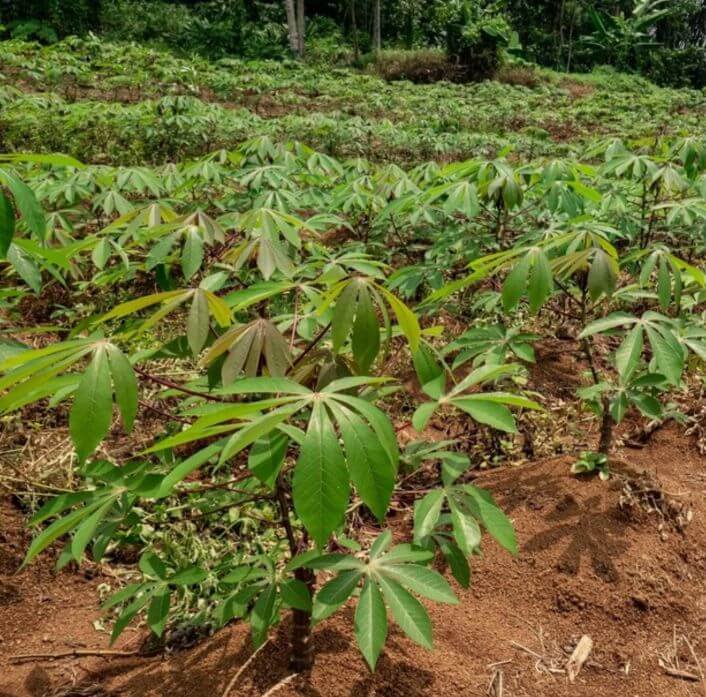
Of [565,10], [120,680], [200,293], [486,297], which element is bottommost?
[120,680]

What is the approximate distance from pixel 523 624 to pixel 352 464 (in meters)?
0.78

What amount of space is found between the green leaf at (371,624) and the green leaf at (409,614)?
0.02 metres

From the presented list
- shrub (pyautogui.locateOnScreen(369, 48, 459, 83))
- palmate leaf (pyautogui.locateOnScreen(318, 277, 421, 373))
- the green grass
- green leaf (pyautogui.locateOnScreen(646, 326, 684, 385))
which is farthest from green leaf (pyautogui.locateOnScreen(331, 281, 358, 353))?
shrub (pyautogui.locateOnScreen(369, 48, 459, 83))

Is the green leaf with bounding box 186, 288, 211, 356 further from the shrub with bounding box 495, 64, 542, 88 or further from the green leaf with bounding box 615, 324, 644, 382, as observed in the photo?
the shrub with bounding box 495, 64, 542, 88

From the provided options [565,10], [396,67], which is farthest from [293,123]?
[565,10]

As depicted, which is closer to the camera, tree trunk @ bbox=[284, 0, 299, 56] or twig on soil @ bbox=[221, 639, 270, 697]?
twig on soil @ bbox=[221, 639, 270, 697]

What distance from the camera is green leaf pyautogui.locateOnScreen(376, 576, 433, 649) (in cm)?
77

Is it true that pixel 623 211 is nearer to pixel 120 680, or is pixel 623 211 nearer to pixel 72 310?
pixel 120 680

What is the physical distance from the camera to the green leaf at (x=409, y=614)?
2.54 feet

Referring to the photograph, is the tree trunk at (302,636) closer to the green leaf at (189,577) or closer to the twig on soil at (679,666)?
the green leaf at (189,577)

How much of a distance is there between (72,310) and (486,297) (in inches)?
78.7

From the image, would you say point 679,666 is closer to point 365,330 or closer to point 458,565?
point 458,565

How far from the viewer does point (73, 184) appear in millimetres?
2527

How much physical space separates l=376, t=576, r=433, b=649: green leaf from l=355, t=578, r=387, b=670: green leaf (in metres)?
0.02
